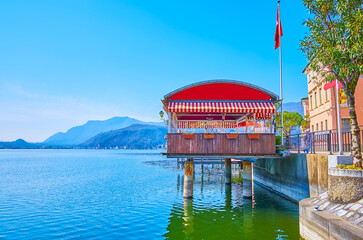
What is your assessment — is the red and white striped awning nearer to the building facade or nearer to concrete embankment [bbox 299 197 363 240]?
concrete embankment [bbox 299 197 363 240]

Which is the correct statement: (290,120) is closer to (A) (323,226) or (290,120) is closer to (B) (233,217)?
(B) (233,217)

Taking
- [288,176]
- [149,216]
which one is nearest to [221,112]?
[288,176]

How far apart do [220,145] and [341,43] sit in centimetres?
887

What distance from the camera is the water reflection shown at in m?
13.2

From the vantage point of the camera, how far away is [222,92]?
61.0ft

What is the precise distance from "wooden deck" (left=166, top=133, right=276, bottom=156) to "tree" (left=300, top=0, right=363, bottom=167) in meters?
6.36

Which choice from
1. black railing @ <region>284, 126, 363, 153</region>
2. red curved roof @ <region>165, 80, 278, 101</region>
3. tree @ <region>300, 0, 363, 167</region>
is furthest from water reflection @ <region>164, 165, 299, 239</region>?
red curved roof @ <region>165, 80, 278, 101</region>

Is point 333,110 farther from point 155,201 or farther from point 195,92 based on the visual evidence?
point 155,201

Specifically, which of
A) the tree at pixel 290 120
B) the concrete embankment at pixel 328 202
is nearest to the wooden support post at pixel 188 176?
the concrete embankment at pixel 328 202

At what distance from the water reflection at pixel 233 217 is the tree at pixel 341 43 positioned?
19.2ft

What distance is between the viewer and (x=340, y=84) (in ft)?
39.1

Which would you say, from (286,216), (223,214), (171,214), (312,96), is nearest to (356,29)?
(286,216)

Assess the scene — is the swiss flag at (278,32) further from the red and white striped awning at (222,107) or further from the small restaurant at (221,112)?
the red and white striped awning at (222,107)

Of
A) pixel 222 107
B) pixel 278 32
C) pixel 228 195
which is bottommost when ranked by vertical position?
pixel 228 195
